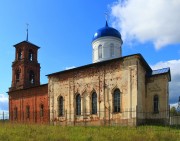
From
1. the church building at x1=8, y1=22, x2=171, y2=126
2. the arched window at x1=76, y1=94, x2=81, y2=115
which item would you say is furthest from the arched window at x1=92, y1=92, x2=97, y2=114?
the arched window at x1=76, y1=94, x2=81, y2=115

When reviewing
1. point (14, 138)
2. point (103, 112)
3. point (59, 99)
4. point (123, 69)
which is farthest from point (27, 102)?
point (14, 138)

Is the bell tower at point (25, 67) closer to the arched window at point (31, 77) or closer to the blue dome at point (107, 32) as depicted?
the arched window at point (31, 77)

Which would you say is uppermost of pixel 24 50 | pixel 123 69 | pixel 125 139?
pixel 24 50

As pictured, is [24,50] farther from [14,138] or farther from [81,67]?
[14,138]

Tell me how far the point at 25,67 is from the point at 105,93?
13.7 m

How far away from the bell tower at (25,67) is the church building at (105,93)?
3.11 m

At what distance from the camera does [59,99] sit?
26.5 meters

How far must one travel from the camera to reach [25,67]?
1302 inches

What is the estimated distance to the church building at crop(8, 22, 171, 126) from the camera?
2175 cm

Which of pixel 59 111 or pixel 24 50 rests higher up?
pixel 24 50

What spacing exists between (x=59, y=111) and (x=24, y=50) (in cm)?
1054

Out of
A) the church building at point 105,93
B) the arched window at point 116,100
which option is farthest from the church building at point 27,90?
the arched window at point 116,100

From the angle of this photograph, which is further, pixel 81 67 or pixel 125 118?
pixel 81 67

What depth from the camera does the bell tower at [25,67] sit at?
33.1 metres
